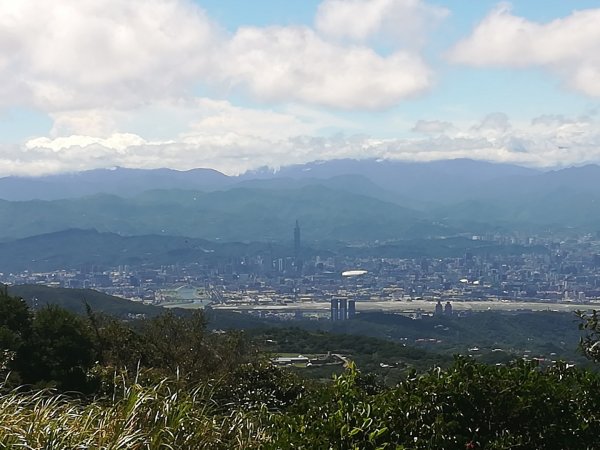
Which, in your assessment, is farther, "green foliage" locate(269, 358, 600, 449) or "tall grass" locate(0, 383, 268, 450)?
"tall grass" locate(0, 383, 268, 450)

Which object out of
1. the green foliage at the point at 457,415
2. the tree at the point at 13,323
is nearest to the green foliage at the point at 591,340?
the green foliage at the point at 457,415

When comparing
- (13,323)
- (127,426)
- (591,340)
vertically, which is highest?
(591,340)

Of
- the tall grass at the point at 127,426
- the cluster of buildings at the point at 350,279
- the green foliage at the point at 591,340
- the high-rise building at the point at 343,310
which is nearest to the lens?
the tall grass at the point at 127,426

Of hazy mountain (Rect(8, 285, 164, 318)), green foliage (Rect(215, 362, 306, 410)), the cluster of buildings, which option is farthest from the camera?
the cluster of buildings

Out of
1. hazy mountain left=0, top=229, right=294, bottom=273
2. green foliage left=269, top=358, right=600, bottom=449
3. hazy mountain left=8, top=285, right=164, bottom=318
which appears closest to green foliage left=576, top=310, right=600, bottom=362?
green foliage left=269, top=358, right=600, bottom=449

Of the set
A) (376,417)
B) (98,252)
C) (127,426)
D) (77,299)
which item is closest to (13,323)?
(127,426)

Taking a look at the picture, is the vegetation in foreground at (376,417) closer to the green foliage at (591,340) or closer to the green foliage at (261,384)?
the green foliage at (591,340)

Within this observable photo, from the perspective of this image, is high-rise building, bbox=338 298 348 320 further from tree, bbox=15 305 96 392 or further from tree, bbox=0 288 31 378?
tree, bbox=15 305 96 392

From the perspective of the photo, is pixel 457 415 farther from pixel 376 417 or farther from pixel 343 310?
pixel 343 310

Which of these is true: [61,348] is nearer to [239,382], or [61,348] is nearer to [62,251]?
[239,382]
